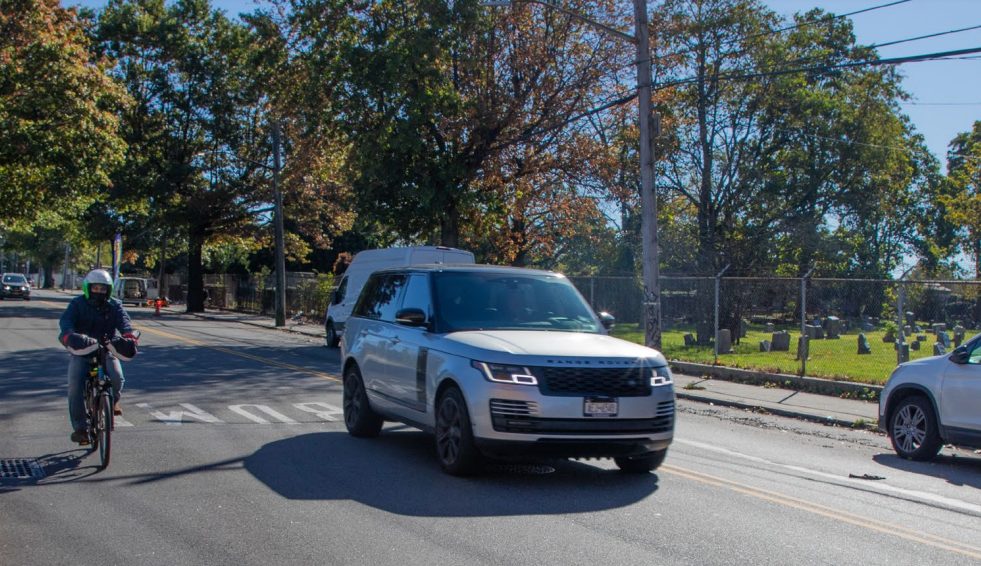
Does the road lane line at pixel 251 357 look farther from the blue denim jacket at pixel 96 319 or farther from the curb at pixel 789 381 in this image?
the curb at pixel 789 381

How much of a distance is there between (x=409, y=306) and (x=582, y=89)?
19.8 meters

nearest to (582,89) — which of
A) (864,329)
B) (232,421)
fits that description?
(864,329)

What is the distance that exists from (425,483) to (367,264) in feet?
55.7

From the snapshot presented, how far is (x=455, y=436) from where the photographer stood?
8172 millimetres

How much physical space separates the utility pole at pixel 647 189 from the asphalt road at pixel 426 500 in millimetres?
6616

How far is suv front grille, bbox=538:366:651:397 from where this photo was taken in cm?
772

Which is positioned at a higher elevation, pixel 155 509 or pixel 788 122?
pixel 788 122

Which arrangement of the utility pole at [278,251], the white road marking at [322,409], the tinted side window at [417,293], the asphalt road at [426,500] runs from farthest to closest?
the utility pole at [278,251]
the white road marking at [322,409]
the tinted side window at [417,293]
the asphalt road at [426,500]

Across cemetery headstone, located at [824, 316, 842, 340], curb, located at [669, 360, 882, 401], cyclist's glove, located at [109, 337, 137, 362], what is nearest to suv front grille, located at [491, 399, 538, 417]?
cyclist's glove, located at [109, 337, 137, 362]

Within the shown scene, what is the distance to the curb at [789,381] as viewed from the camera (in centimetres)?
1614

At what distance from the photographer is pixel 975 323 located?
55.0 feet

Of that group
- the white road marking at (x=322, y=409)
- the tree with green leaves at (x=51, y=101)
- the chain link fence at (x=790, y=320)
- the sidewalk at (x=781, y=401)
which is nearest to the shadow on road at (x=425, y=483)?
the white road marking at (x=322, y=409)

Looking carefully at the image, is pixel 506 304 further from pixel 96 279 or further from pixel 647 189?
pixel 647 189

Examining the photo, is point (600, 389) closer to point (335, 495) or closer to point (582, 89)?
point (335, 495)
